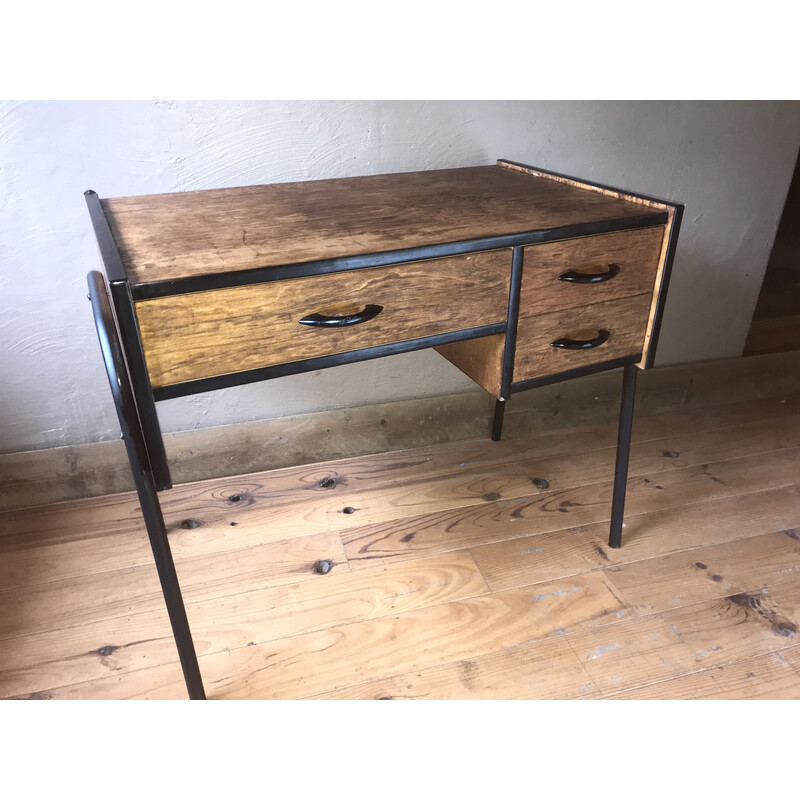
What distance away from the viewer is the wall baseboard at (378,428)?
1.57 metres

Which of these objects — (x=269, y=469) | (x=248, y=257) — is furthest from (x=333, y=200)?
(x=269, y=469)

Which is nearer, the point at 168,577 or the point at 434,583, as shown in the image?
the point at 168,577

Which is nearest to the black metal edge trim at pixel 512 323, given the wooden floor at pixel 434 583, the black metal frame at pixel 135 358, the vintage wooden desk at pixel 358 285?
the vintage wooden desk at pixel 358 285

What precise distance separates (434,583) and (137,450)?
745mm

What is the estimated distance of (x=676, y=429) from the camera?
197 centimetres

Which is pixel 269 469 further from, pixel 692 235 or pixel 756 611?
pixel 692 235

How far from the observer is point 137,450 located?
84cm

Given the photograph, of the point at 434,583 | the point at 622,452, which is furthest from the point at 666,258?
the point at 434,583

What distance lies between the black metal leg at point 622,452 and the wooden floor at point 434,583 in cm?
5

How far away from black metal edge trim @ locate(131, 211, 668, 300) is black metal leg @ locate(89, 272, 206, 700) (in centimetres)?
6

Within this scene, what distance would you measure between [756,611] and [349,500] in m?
0.89

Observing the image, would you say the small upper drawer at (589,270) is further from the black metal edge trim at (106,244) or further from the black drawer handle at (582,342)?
the black metal edge trim at (106,244)

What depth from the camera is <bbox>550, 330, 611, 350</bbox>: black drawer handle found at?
1191 millimetres

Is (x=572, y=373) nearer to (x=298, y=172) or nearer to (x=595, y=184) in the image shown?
(x=595, y=184)
